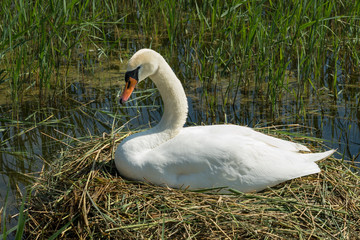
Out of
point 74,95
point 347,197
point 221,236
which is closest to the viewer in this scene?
point 221,236

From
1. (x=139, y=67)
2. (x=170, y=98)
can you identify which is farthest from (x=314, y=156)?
(x=139, y=67)

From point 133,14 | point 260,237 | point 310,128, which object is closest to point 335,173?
point 260,237

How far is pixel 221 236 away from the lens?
3770 millimetres

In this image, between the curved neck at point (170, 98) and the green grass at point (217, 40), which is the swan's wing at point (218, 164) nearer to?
the curved neck at point (170, 98)

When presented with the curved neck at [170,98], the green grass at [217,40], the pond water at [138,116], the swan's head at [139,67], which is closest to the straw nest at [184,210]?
the curved neck at [170,98]

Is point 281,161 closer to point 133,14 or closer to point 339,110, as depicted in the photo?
point 339,110

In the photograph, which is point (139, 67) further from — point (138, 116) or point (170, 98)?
point (138, 116)

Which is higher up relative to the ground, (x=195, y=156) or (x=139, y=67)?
(x=139, y=67)

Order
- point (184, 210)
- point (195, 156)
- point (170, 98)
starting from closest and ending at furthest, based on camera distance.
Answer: point (184, 210), point (195, 156), point (170, 98)

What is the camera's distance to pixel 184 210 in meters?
3.95

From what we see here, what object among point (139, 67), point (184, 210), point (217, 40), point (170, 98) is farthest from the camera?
point (217, 40)

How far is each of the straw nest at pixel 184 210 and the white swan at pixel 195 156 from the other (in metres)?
0.11

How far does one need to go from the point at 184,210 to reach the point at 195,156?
1.47ft

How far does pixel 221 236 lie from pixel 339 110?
11.1 ft
